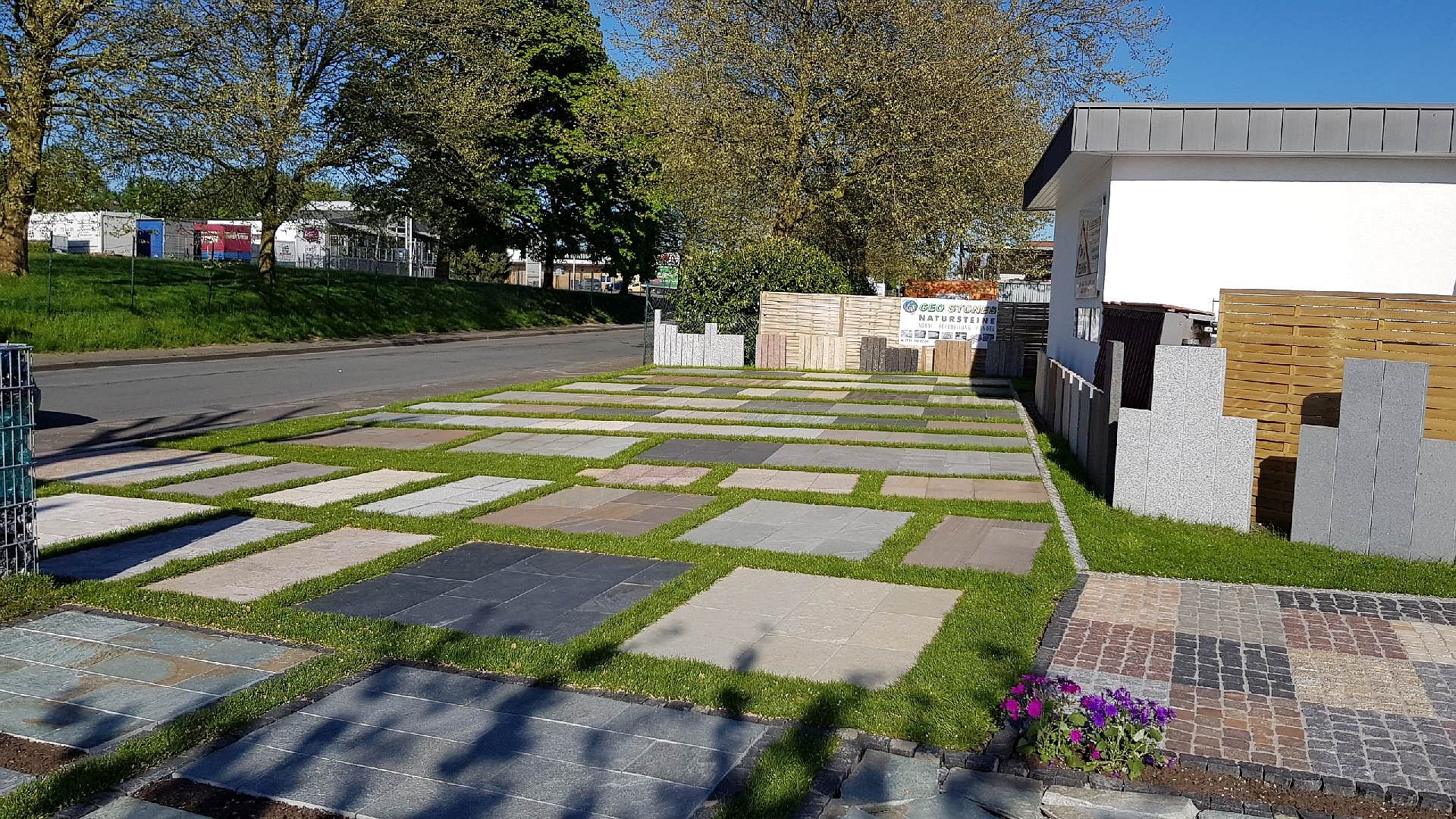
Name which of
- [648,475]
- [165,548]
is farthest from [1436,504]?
[165,548]

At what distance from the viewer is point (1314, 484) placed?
25.9ft

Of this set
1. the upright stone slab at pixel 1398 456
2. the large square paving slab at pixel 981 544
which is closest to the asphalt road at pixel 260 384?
the large square paving slab at pixel 981 544

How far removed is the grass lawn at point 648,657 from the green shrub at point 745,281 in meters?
15.8

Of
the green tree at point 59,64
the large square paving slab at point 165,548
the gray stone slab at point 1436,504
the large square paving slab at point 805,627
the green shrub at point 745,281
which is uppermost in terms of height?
the green tree at point 59,64

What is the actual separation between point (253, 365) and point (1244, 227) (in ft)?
65.5

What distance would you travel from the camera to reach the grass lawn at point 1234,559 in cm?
701

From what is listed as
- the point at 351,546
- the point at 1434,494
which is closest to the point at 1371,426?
the point at 1434,494

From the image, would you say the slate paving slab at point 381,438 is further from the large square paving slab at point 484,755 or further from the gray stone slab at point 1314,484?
the gray stone slab at point 1314,484

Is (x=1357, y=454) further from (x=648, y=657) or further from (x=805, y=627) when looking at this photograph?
(x=648, y=657)

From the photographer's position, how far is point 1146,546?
786 cm

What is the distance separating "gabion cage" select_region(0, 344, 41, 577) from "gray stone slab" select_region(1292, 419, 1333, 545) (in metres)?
8.62

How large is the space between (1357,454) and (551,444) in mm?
8532

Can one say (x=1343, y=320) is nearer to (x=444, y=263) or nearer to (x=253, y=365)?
(x=253, y=365)

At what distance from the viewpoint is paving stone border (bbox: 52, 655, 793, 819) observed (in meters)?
3.79
